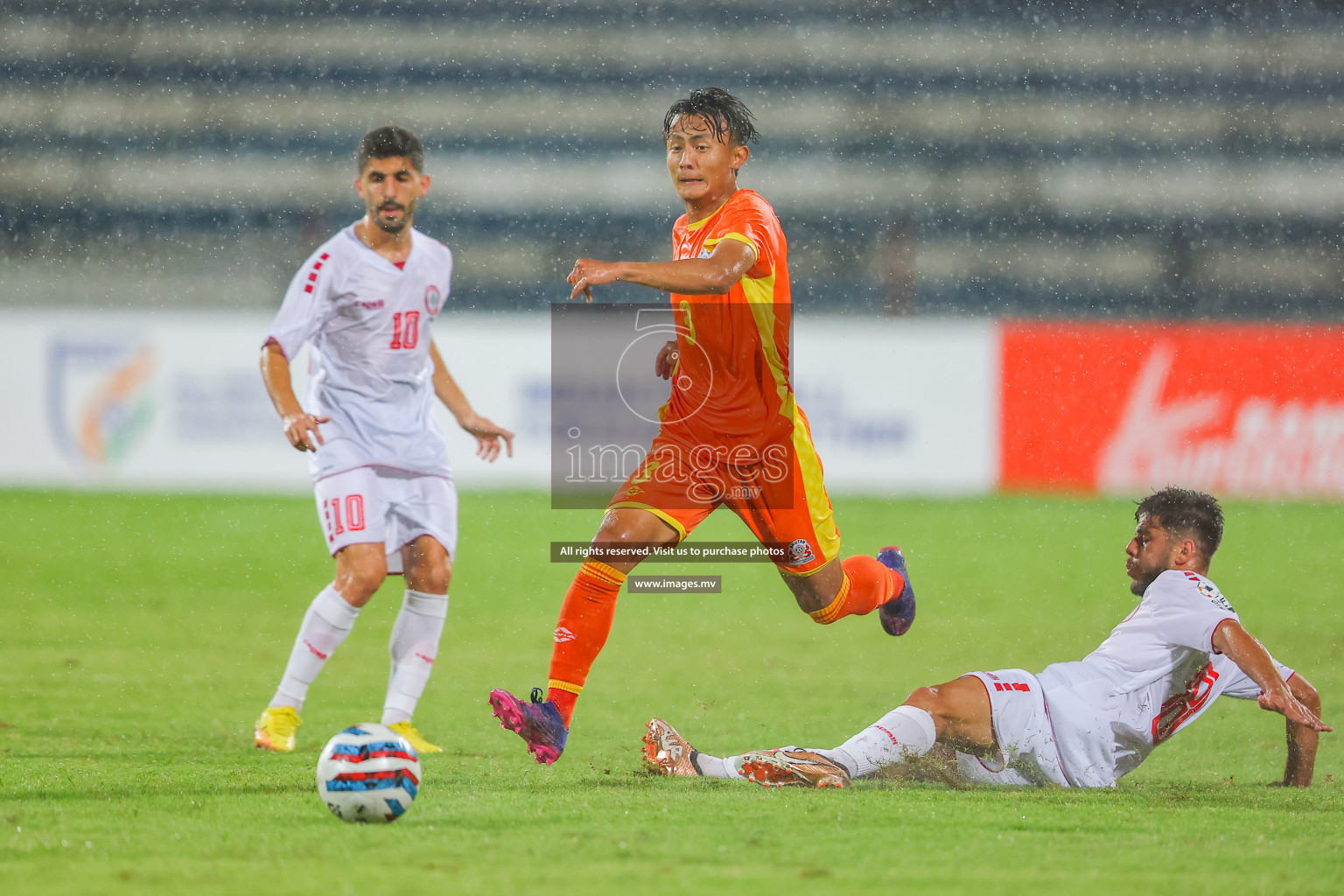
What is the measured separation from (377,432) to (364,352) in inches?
11.5

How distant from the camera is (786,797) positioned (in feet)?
12.4

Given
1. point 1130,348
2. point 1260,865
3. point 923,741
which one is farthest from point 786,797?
point 1130,348

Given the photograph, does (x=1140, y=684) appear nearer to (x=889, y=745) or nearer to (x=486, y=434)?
(x=889, y=745)

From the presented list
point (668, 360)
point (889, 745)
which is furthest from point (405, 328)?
point (889, 745)

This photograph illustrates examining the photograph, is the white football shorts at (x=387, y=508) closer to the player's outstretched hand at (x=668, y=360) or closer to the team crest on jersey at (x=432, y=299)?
the team crest on jersey at (x=432, y=299)

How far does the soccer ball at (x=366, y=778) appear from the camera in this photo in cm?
337

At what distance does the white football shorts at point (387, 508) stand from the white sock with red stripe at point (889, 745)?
66.7 inches

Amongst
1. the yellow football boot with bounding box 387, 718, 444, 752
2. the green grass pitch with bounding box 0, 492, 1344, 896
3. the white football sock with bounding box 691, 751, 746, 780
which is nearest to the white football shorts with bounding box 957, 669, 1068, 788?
the green grass pitch with bounding box 0, 492, 1344, 896

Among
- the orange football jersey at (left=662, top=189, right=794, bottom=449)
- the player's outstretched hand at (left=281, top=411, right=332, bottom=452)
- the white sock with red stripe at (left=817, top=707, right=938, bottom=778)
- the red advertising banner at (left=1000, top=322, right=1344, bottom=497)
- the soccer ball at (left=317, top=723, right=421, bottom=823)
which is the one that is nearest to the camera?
the soccer ball at (left=317, top=723, right=421, bottom=823)

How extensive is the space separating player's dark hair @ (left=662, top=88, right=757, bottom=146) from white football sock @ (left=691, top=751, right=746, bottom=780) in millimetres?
1962

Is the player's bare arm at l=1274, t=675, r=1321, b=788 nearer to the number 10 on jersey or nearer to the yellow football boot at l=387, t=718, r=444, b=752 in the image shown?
the yellow football boot at l=387, t=718, r=444, b=752

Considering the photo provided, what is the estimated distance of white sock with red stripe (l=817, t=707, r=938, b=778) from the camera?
3.95 m

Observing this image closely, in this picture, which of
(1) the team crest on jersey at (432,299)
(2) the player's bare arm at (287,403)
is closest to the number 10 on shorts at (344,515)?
(2) the player's bare arm at (287,403)

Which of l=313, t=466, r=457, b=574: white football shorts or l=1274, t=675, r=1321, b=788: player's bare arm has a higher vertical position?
l=313, t=466, r=457, b=574: white football shorts
